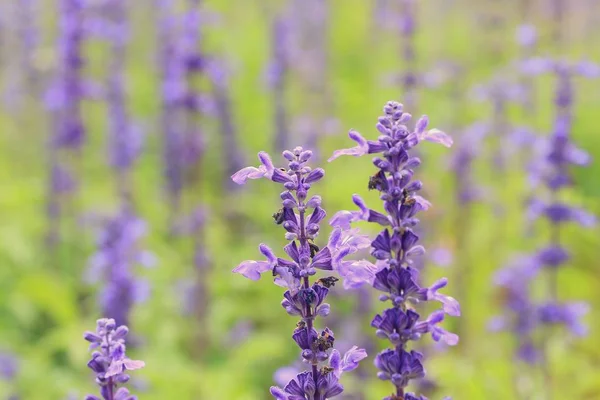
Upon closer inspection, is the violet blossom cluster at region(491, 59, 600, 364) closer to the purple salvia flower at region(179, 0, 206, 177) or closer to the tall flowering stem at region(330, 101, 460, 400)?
the purple salvia flower at region(179, 0, 206, 177)

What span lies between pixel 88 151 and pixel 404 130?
31.2ft

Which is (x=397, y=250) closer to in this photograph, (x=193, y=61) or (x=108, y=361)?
(x=108, y=361)

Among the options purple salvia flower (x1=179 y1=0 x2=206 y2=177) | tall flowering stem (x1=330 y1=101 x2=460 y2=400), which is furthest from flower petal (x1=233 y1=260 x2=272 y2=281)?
purple salvia flower (x1=179 y1=0 x2=206 y2=177)

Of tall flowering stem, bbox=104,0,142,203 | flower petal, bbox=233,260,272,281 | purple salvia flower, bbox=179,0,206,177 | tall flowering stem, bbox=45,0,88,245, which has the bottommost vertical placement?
flower petal, bbox=233,260,272,281

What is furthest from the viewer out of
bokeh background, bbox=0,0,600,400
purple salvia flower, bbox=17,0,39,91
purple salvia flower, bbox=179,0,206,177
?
purple salvia flower, bbox=17,0,39,91

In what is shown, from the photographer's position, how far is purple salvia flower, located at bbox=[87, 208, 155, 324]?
15.4 feet

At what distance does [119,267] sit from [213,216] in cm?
322

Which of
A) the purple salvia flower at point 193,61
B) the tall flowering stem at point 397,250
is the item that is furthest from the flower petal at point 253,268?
the purple salvia flower at point 193,61

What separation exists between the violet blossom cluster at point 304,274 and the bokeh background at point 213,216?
243 cm

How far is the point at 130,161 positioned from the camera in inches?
293

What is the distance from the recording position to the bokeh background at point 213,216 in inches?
196

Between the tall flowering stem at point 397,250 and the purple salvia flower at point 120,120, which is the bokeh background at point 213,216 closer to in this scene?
the purple salvia flower at point 120,120

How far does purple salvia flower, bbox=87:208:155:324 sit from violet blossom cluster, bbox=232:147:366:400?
121 inches

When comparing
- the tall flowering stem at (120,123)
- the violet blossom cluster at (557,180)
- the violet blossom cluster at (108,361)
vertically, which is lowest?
the violet blossom cluster at (108,361)
